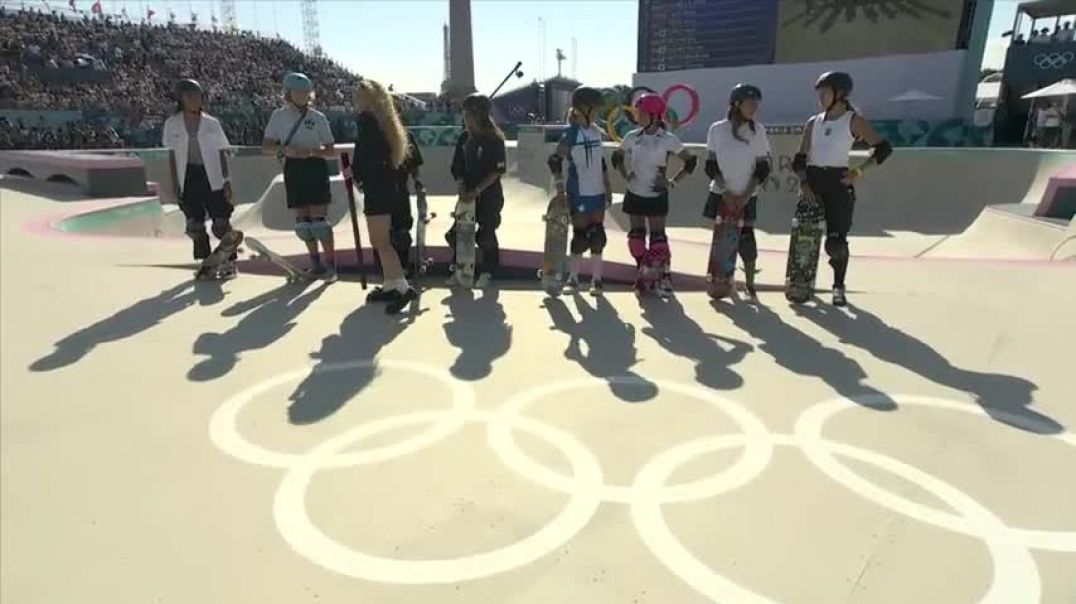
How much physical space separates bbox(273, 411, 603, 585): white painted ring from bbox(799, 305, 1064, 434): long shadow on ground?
231 cm

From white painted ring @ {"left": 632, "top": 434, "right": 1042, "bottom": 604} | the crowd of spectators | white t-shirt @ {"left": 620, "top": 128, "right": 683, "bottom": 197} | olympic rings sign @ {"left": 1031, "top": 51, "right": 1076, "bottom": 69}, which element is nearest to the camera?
white painted ring @ {"left": 632, "top": 434, "right": 1042, "bottom": 604}

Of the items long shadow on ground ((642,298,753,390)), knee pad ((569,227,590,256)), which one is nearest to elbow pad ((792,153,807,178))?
long shadow on ground ((642,298,753,390))

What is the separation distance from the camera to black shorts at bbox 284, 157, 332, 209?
5.46 meters

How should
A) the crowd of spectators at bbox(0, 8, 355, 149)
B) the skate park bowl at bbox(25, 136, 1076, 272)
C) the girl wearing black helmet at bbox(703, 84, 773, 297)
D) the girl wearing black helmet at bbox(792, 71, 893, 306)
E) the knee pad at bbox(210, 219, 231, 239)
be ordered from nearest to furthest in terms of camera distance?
the girl wearing black helmet at bbox(792, 71, 893, 306) < the girl wearing black helmet at bbox(703, 84, 773, 297) < the knee pad at bbox(210, 219, 231, 239) < the skate park bowl at bbox(25, 136, 1076, 272) < the crowd of spectators at bbox(0, 8, 355, 149)

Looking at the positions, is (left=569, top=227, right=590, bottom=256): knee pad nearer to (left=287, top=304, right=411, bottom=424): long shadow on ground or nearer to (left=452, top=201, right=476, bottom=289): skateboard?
(left=452, top=201, right=476, bottom=289): skateboard

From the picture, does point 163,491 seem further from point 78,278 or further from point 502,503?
point 78,278

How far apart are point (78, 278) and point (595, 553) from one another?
225 inches

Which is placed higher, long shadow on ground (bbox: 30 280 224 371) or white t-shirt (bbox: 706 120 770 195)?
white t-shirt (bbox: 706 120 770 195)

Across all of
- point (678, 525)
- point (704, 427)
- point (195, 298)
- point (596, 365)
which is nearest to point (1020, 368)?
point (704, 427)

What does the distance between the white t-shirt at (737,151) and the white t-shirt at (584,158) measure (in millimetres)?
925

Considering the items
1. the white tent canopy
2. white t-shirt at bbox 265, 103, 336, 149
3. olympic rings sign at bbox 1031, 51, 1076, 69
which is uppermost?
olympic rings sign at bbox 1031, 51, 1076, 69

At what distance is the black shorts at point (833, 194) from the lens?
4.98 m

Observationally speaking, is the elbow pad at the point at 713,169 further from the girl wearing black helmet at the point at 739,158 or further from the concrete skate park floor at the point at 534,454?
the concrete skate park floor at the point at 534,454

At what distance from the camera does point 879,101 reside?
86.5 ft
